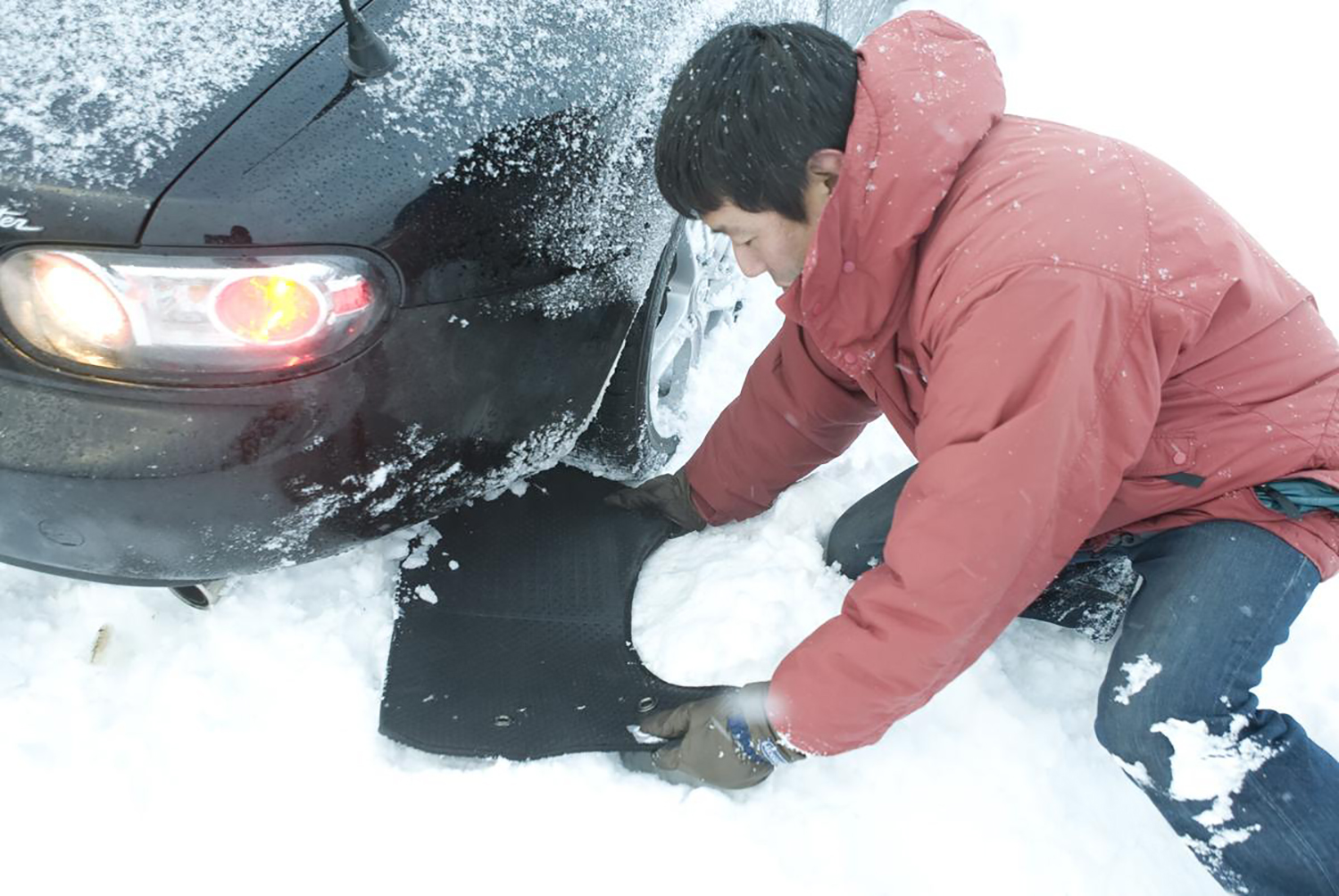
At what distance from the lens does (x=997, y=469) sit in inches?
49.8

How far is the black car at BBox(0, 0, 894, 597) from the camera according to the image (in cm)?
125

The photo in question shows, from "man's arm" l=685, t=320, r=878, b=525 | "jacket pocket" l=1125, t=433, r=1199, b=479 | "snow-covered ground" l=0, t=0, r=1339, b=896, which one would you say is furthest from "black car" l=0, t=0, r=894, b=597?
"jacket pocket" l=1125, t=433, r=1199, b=479

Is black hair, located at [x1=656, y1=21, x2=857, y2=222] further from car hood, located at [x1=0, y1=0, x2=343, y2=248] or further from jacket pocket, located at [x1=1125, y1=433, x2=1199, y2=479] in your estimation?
jacket pocket, located at [x1=1125, y1=433, x2=1199, y2=479]

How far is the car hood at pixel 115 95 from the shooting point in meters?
1.22

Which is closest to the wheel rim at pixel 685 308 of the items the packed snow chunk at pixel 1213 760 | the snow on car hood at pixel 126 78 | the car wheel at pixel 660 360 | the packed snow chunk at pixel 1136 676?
the car wheel at pixel 660 360

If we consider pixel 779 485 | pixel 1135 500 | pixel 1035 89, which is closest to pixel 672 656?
pixel 779 485

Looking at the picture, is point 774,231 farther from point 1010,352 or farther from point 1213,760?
point 1213,760

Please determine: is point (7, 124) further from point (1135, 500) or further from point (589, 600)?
point (1135, 500)

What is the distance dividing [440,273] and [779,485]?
99cm

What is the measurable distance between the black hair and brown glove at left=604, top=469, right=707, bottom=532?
92cm

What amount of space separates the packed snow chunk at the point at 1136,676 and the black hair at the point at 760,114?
94 centimetres

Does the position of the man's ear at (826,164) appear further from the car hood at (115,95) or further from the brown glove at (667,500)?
the brown glove at (667,500)

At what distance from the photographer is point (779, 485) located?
2133 mm

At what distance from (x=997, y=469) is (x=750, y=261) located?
51cm
